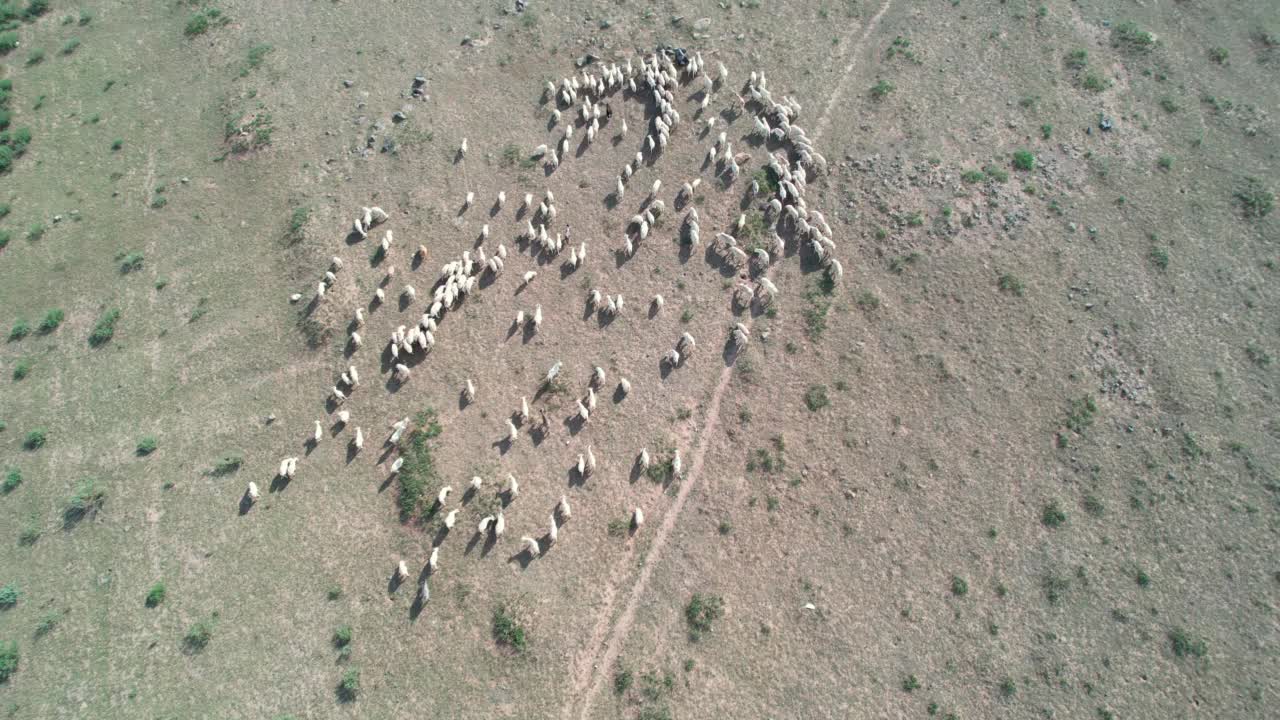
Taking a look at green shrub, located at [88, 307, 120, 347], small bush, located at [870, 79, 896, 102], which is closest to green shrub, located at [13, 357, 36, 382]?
green shrub, located at [88, 307, 120, 347]

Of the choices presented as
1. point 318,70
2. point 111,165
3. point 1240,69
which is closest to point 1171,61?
point 1240,69

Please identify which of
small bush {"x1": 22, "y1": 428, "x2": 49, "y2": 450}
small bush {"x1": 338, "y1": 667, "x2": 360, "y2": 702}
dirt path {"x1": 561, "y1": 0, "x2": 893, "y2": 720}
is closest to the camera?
small bush {"x1": 338, "y1": 667, "x2": 360, "y2": 702}

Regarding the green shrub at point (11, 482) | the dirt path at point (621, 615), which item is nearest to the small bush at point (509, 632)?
the dirt path at point (621, 615)

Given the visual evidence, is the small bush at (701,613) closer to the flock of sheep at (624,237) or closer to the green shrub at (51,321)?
the flock of sheep at (624,237)

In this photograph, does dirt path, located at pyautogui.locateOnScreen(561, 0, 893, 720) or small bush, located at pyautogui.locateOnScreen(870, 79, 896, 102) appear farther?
small bush, located at pyautogui.locateOnScreen(870, 79, 896, 102)

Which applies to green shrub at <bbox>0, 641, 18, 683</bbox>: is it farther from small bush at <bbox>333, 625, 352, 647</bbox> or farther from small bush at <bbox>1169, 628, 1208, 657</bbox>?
small bush at <bbox>1169, 628, 1208, 657</bbox>

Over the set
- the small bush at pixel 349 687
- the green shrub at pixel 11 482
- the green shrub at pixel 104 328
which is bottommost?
the green shrub at pixel 11 482
